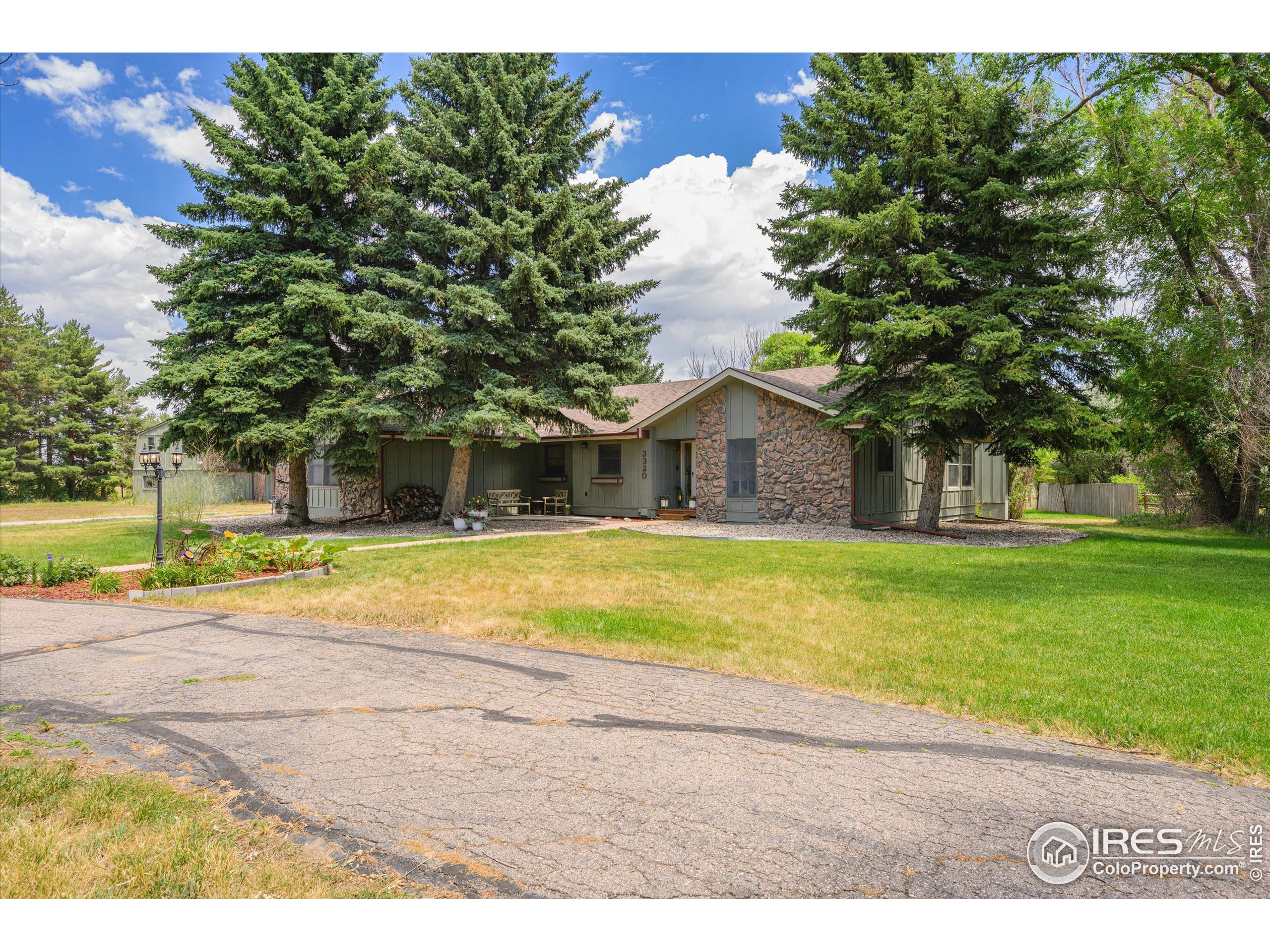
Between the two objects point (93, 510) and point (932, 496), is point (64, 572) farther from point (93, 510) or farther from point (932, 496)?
point (93, 510)

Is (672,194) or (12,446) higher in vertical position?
(672,194)

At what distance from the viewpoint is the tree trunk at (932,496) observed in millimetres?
15734

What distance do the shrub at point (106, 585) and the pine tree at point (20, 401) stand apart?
2825 cm

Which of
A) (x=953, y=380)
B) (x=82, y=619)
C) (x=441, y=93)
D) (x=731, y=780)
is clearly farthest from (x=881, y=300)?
(x=82, y=619)

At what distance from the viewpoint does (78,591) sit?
8727 millimetres

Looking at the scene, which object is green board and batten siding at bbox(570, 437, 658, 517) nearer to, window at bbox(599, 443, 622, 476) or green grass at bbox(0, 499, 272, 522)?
window at bbox(599, 443, 622, 476)

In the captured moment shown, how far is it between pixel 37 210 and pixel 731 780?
7.38m

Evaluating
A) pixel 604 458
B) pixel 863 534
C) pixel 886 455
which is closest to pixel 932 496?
pixel 886 455

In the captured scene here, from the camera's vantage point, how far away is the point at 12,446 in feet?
98.0

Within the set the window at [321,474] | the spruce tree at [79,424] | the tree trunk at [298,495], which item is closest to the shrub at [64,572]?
the tree trunk at [298,495]

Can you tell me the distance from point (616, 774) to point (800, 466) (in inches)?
554

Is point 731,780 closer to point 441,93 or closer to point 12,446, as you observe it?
point 441,93

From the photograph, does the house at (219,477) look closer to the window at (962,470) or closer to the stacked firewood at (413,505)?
the stacked firewood at (413,505)

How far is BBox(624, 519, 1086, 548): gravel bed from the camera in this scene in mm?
13875
